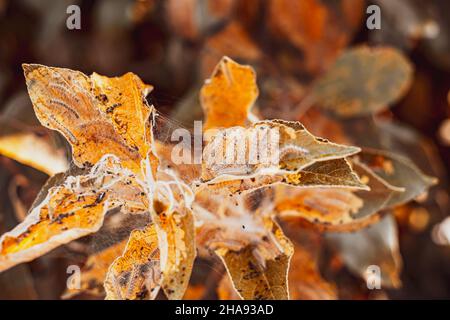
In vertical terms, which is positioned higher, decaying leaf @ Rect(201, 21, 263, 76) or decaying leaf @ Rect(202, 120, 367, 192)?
decaying leaf @ Rect(201, 21, 263, 76)

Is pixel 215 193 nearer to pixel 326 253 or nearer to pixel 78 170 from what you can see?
pixel 78 170

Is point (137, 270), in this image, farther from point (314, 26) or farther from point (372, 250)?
point (314, 26)

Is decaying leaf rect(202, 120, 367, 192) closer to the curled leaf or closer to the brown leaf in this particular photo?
the curled leaf

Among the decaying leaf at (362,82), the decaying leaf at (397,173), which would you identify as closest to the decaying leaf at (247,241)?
the decaying leaf at (397,173)

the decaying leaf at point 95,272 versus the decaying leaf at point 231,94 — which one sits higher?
the decaying leaf at point 231,94

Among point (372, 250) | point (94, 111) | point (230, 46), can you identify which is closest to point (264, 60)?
point (230, 46)

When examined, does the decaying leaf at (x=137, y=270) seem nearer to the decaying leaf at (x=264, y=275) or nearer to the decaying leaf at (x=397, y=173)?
the decaying leaf at (x=264, y=275)

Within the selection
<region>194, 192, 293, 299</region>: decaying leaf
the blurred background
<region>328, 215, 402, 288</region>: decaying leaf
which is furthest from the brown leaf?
<region>194, 192, 293, 299</region>: decaying leaf
